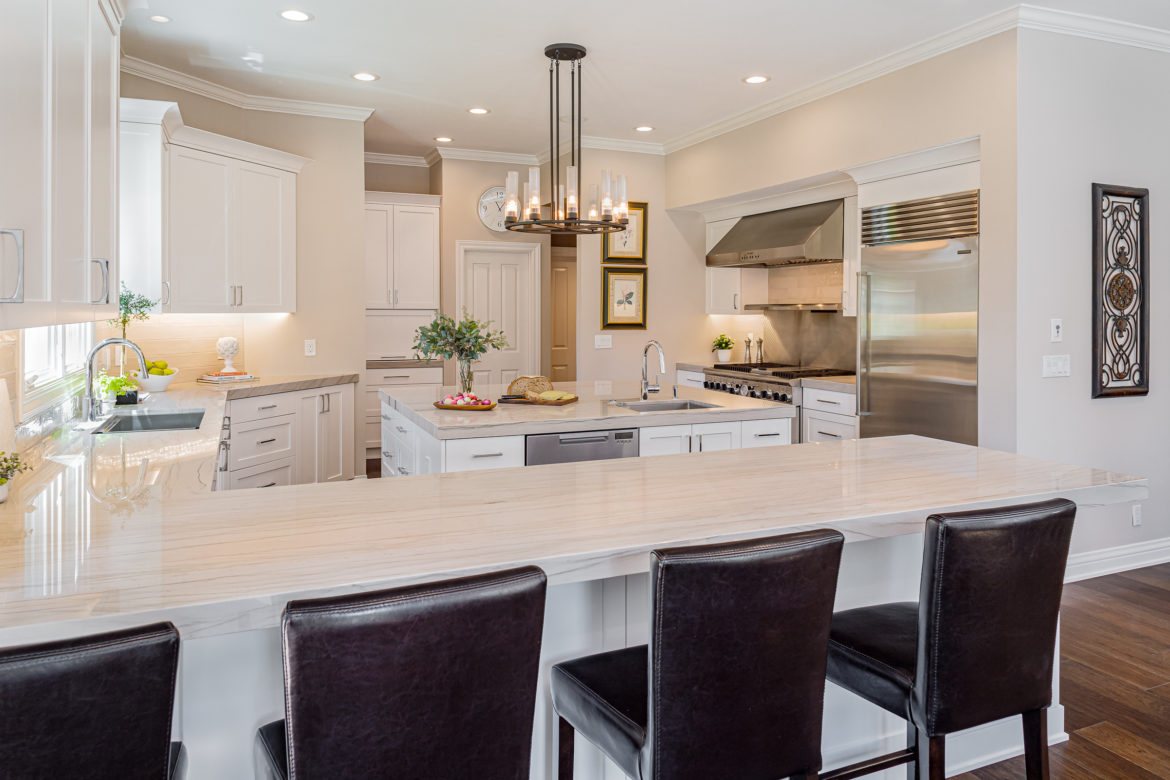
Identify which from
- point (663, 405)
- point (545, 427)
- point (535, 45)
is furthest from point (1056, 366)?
point (535, 45)

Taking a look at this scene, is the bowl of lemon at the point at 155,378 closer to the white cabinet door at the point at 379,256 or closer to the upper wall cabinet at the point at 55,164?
the upper wall cabinet at the point at 55,164

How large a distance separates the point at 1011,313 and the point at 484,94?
3457 mm

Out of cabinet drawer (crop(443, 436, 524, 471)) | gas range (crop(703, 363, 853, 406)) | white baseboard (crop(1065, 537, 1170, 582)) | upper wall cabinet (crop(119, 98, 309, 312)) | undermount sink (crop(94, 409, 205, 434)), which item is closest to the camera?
cabinet drawer (crop(443, 436, 524, 471))

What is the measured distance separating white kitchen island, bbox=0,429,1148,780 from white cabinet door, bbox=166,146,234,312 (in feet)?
8.83

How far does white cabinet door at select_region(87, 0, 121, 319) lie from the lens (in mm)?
2260

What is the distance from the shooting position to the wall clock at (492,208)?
6.91 m

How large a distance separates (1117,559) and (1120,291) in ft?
4.47

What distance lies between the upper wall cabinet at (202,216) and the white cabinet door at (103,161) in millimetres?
1575

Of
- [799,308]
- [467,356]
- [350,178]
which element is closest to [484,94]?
[350,178]

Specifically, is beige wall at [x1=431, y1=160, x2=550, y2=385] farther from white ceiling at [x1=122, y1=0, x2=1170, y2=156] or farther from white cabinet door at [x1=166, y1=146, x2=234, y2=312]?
white cabinet door at [x1=166, y1=146, x2=234, y2=312]

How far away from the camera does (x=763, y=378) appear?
5539 millimetres

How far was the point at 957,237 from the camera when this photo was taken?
3961 mm

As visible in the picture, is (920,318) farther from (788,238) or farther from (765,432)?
(788,238)

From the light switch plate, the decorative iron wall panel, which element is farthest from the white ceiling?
the light switch plate
